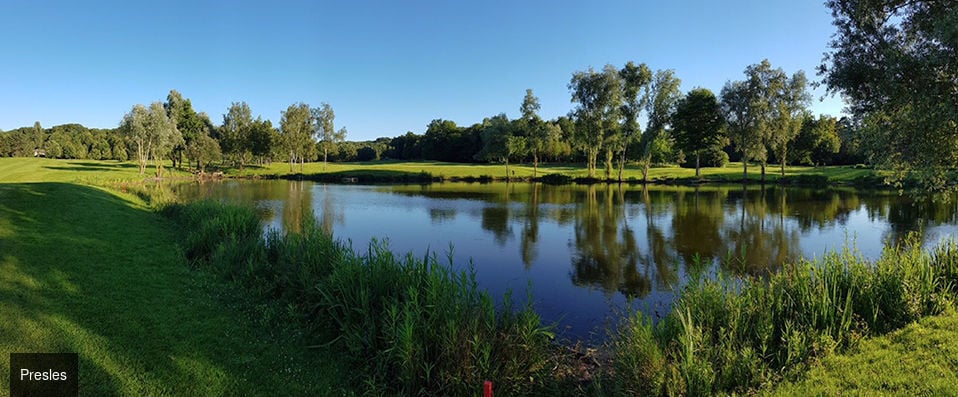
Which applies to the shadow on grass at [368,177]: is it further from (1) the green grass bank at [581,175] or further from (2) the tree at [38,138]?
(2) the tree at [38,138]

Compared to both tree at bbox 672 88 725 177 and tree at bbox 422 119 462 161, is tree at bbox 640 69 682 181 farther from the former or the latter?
tree at bbox 422 119 462 161

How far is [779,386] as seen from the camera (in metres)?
5.77

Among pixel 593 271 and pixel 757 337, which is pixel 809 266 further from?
pixel 593 271

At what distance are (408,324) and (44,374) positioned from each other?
14.6 feet

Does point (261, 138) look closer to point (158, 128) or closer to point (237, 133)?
point (237, 133)

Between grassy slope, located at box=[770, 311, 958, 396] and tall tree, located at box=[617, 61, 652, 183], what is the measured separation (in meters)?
57.1

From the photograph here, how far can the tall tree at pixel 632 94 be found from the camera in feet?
194

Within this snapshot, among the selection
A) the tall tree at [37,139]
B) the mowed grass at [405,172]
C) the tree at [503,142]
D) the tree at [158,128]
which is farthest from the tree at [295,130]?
the tall tree at [37,139]

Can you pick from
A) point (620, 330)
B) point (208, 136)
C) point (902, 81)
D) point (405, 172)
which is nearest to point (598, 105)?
point (405, 172)

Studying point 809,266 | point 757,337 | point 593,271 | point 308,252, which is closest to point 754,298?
point 757,337

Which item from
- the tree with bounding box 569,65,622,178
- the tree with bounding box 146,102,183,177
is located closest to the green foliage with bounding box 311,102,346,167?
the tree with bounding box 146,102,183,177

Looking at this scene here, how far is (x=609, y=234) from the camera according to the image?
2225 centimetres

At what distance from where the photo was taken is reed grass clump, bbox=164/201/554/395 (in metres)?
6.27

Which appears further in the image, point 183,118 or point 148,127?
point 183,118
